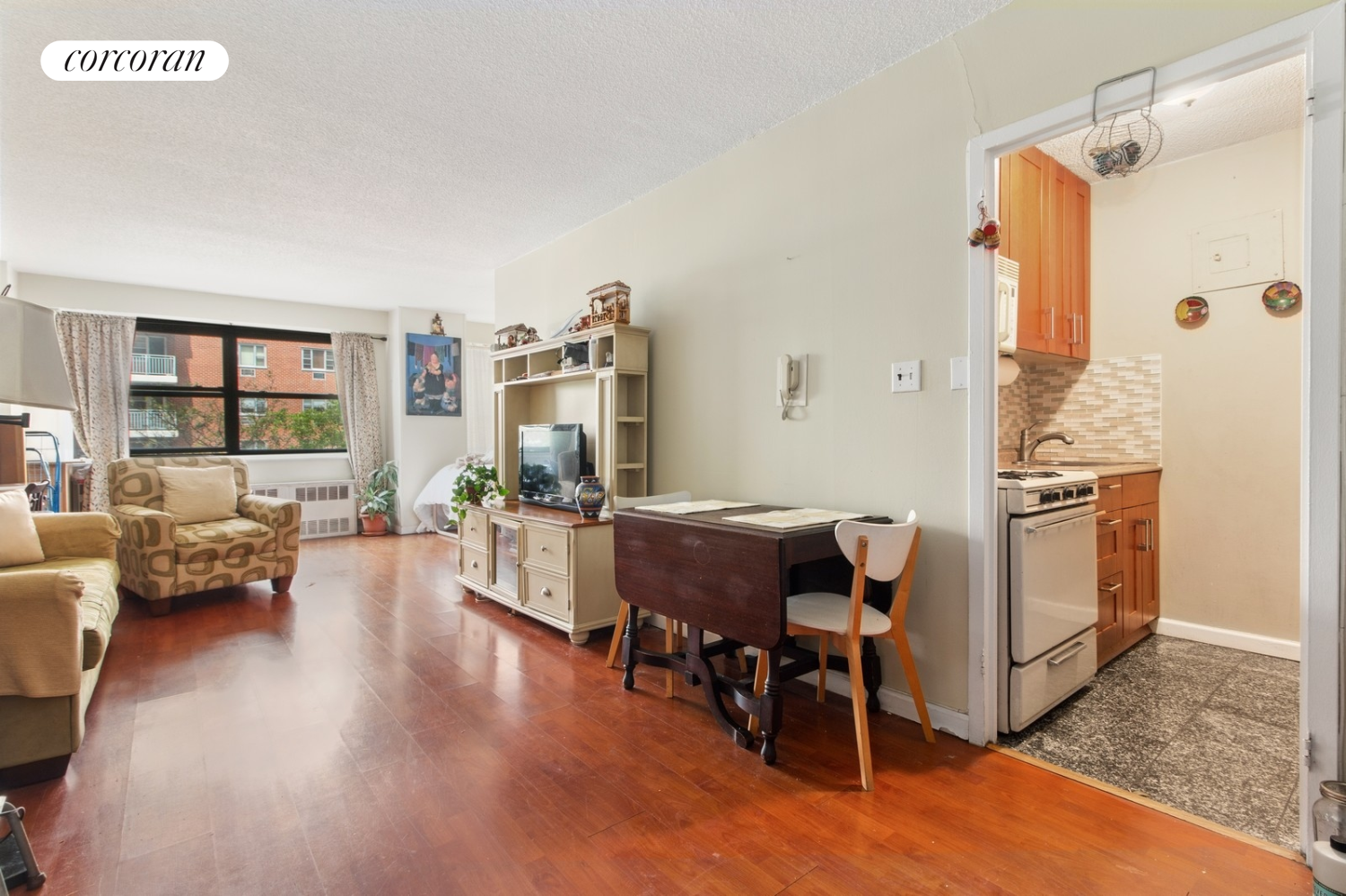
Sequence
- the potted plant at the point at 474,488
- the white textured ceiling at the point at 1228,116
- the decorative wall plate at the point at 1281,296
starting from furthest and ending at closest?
1. the potted plant at the point at 474,488
2. the decorative wall plate at the point at 1281,296
3. the white textured ceiling at the point at 1228,116

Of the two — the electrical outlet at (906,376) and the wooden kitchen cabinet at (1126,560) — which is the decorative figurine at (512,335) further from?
the wooden kitchen cabinet at (1126,560)

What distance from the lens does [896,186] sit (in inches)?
85.9

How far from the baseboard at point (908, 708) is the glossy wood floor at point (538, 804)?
47 mm

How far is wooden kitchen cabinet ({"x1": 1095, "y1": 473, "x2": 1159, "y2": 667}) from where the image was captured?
2.57m

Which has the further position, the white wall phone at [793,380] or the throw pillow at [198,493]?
the throw pillow at [198,493]

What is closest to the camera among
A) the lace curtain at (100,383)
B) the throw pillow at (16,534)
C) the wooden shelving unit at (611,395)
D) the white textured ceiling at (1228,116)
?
the white textured ceiling at (1228,116)

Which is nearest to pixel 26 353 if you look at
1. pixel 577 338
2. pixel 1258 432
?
pixel 577 338

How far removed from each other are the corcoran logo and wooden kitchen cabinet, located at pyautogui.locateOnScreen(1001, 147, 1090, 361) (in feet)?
Result: 9.29

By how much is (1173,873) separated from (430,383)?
6410 mm

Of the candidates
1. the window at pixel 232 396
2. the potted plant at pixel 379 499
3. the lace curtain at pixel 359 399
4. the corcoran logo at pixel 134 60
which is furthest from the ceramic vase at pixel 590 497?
the window at pixel 232 396

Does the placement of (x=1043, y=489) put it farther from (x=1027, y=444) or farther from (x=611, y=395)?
(x=611, y=395)

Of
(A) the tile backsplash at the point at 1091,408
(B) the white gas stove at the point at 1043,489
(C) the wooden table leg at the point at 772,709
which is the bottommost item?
(C) the wooden table leg at the point at 772,709

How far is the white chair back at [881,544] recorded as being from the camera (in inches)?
69.3

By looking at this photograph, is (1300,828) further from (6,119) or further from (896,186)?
(6,119)
